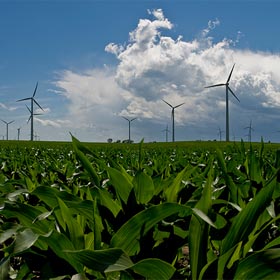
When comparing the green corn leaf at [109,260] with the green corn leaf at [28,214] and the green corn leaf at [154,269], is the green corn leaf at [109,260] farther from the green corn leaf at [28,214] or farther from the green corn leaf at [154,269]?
the green corn leaf at [28,214]

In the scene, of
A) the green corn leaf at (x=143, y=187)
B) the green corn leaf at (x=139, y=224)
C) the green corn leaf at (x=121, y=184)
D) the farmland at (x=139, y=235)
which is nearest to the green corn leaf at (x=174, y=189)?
the farmland at (x=139, y=235)

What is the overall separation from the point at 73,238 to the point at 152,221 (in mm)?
341

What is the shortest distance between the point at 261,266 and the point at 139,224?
370 mm

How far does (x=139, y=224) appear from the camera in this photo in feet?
3.98

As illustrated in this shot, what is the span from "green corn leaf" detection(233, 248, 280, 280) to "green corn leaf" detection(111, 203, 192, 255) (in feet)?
0.74

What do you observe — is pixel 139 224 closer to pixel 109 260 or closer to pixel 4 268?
pixel 109 260

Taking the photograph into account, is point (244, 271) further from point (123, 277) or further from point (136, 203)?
point (136, 203)

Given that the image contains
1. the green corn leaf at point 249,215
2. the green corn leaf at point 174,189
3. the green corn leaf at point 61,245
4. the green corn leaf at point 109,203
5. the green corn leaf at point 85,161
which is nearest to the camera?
the green corn leaf at point 249,215

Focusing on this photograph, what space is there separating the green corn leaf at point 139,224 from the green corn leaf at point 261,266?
0.74 ft

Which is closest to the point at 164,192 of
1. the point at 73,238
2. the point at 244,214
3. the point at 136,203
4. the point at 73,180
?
the point at 136,203

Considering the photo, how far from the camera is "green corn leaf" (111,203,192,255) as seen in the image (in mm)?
1171

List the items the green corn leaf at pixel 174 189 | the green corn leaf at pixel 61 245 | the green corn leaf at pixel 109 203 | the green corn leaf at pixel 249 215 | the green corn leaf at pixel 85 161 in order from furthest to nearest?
the green corn leaf at pixel 174 189
the green corn leaf at pixel 85 161
the green corn leaf at pixel 109 203
the green corn leaf at pixel 61 245
the green corn leaf at pixel 249 215

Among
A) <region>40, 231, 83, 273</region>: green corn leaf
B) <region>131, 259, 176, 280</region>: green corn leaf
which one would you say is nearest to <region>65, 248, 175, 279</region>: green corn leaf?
<region>131, 259, 176, 280</region>: green corn leaf

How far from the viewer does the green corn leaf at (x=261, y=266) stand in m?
0.98
